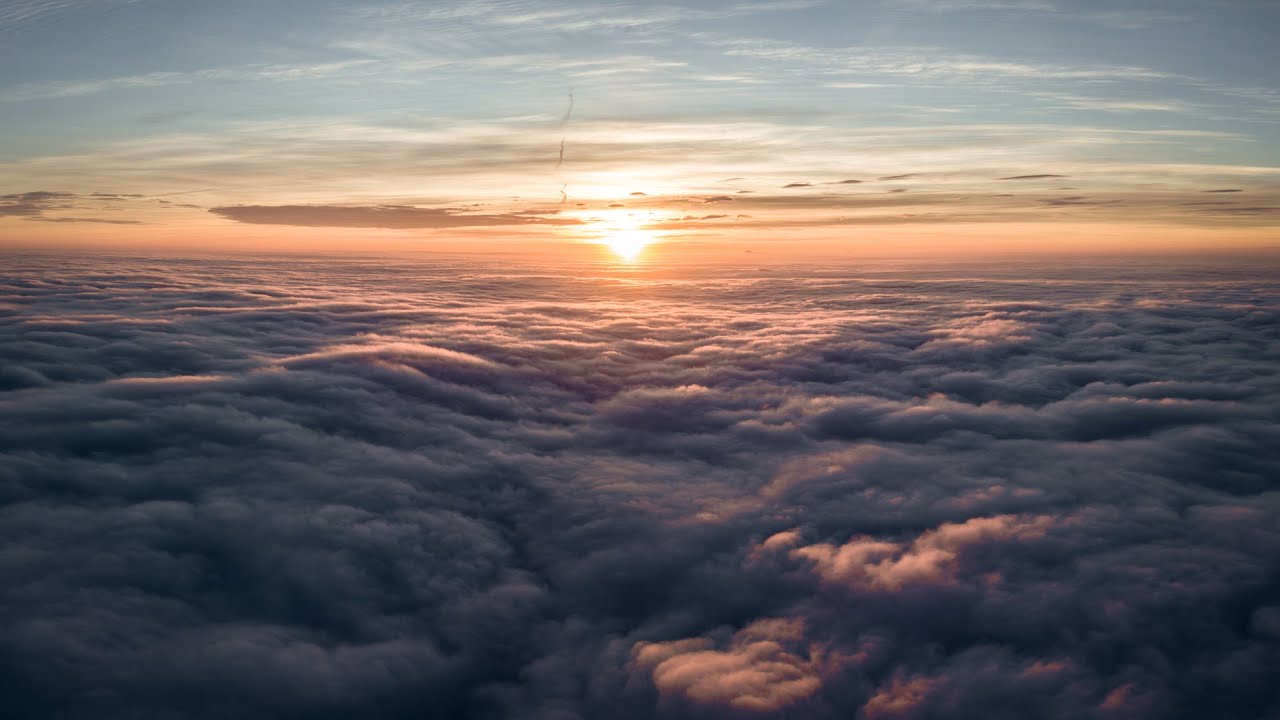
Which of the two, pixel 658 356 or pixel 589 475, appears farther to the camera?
pixel 658 356

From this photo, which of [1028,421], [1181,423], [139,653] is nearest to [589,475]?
[139,653]

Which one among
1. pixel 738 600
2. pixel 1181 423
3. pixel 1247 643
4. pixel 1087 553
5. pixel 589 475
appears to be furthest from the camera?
pixel 1181 423

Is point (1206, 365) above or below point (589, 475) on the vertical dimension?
above

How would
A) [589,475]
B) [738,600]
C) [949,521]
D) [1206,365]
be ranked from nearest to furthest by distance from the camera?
[738,600] → [949,521] → [589,475] → [1206,365]

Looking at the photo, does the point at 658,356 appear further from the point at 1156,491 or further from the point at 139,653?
the point at 139,653

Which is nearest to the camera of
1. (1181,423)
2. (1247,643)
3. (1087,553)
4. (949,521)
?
(1247,643)

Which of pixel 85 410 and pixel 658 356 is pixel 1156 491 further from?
pixel 85 410

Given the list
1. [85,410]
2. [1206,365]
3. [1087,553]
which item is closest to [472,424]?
[85,410]

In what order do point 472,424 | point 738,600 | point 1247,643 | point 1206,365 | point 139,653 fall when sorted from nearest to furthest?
1. point 139,653
2. point 1247,643
3. point 738,600
4. point 472,424
5. point 1206,365

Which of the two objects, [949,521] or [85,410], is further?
[85,410]
